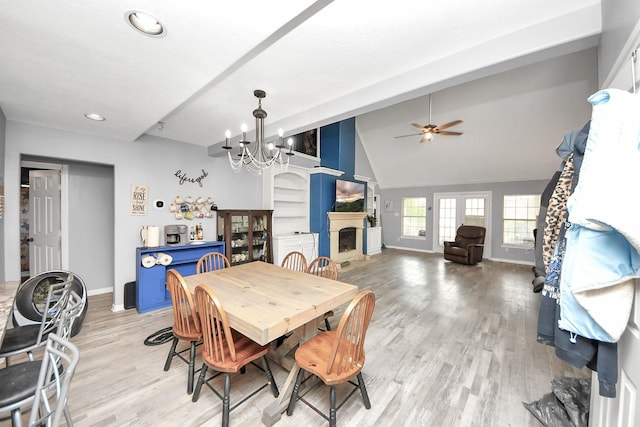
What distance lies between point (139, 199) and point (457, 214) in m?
7.78

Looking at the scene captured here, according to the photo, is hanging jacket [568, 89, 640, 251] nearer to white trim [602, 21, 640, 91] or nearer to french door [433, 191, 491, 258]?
white trim [602, 21, 640, 91]

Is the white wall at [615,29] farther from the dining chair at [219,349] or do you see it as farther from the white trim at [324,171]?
the white trim at [324,171]

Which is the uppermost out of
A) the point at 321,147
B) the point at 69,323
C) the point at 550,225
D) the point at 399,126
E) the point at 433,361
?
the point at 399,126

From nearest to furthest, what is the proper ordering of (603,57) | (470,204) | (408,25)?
(603,57) < (408,25) < (470,204)

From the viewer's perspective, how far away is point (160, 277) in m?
3.46

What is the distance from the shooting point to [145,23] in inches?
51.4

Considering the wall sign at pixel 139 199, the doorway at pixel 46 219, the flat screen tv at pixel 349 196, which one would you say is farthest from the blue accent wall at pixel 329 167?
the doorway at pixel 46 219

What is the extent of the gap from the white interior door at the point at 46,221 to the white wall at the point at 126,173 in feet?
1.34

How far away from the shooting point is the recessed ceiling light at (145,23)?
1229 mm

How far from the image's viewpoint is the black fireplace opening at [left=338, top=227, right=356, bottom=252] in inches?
250

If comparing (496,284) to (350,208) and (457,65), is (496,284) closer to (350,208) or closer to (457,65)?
(350,208)

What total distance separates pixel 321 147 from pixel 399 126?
2.06 m

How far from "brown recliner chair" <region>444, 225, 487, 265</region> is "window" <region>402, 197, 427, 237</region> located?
134 centimetres

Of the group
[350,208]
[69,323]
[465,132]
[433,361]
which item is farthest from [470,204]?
[69,323]
